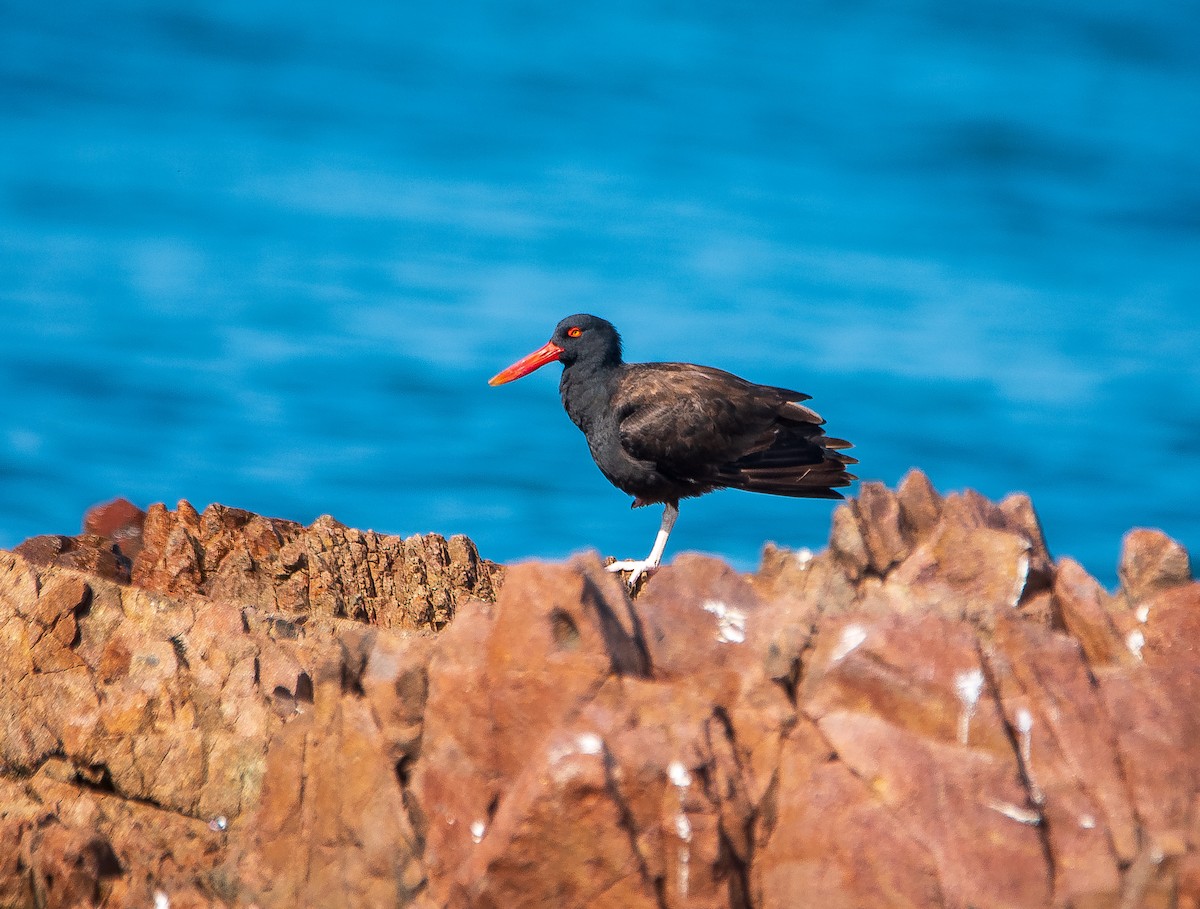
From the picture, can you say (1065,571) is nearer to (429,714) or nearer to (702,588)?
(702,588)

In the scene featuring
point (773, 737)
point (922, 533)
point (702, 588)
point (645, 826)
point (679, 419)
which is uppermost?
point (679, 419)

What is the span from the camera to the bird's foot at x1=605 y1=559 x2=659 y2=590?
10.9m

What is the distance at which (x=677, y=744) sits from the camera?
6.36 metres

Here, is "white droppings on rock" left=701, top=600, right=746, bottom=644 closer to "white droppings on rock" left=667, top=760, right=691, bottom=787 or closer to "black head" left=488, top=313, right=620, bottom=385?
"white droppings on rock" left=667, top=760, right=691, bottom=787

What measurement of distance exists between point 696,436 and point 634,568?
52.4 inches

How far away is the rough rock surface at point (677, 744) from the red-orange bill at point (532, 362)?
16.5 ft

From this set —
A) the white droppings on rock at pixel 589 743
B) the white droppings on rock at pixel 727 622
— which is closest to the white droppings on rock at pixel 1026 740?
the white droppings on rock at pixel 727 622

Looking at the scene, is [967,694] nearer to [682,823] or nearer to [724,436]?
[682,823]

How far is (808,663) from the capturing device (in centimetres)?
668

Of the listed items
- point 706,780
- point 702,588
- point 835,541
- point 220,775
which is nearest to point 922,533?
point 835,541

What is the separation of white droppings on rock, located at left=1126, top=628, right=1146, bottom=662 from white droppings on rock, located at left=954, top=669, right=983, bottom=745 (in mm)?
1154

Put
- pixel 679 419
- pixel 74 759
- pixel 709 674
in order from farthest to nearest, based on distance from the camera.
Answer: pixel 679 419, pixel 74 759, pixel 709 674

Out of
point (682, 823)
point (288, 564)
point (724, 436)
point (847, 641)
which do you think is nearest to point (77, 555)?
point (288, 564)

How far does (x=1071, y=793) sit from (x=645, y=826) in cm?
181
